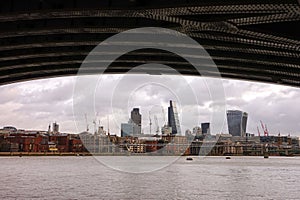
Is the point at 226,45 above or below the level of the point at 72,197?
above

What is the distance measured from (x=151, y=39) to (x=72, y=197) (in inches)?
402

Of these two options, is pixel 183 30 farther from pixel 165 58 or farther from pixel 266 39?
pixel 165 58

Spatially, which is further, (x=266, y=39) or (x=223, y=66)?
(x=223, y=66)

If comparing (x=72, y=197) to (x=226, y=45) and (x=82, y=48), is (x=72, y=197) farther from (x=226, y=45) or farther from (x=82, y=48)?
(x=226, y=45)

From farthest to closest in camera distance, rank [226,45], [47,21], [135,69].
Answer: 1. [135,69]
2. [226,45]
3. [47,21]

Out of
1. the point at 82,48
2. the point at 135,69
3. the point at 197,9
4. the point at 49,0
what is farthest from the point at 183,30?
the point at 135,69

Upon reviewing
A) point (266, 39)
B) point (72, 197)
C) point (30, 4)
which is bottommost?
point (72, 197)

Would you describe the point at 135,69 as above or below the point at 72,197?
above

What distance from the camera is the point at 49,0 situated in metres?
18.7

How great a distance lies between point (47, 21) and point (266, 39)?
11670mm

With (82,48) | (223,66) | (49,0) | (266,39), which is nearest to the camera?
(49,0)

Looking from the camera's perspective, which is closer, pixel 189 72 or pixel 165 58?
pixel 165 58

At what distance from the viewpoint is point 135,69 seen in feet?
111

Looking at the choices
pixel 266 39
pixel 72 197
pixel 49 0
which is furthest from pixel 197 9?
pixel 72 197
